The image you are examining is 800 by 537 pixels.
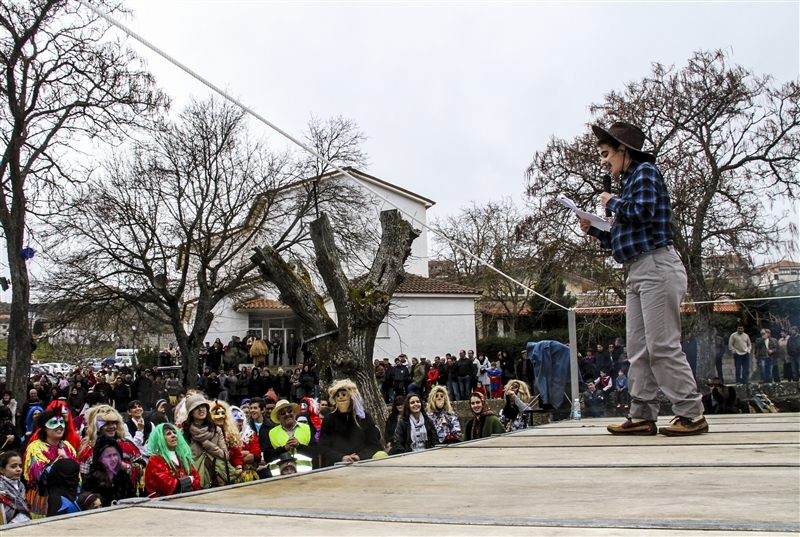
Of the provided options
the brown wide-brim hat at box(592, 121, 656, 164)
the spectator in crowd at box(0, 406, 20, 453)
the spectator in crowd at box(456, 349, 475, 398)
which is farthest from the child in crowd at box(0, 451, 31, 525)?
the spectator in crowd at box(456, 349, 475, 398)

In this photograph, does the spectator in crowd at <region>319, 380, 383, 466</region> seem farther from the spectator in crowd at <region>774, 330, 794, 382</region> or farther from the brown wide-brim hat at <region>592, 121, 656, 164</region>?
the spectator in crowd at <region>774, 330, 794, 382</region>

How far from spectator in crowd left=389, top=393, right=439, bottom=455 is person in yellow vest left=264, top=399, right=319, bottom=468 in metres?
0.84

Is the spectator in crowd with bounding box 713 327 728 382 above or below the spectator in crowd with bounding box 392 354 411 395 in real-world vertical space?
above

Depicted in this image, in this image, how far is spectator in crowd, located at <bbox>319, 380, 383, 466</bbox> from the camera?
7.06m

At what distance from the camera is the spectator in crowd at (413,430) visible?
25.3 feet

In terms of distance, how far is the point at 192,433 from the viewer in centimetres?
623

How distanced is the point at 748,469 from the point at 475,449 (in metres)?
1.90

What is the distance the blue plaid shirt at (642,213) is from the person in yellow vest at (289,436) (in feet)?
12.8

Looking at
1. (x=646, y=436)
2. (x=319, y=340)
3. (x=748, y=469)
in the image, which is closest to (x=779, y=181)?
(x=319, y=340)

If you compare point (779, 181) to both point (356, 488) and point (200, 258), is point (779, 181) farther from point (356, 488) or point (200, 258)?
point (356, 488)

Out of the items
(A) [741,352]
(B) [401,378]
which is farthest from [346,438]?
(B) [401,378]

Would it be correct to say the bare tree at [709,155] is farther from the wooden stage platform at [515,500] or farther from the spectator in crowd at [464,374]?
the wooden stage platform at [515,500]

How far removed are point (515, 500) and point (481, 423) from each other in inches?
231

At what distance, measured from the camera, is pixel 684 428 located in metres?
4.20
